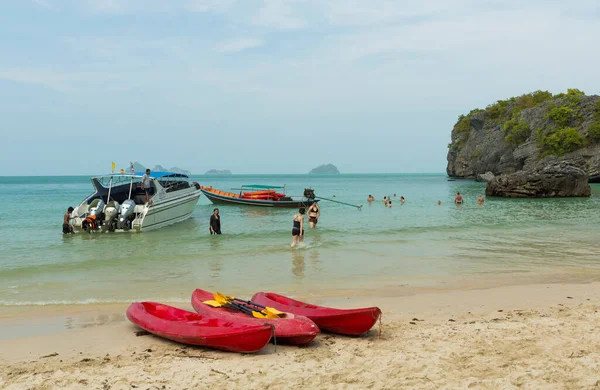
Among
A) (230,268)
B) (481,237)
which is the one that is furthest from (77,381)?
(481,237)

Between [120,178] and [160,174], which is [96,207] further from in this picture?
[160,174]

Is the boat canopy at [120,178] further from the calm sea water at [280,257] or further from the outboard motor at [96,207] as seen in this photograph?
the calm sea water at [280,257]

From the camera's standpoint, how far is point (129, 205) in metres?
20.7

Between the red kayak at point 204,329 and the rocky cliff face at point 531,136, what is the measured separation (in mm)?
64223

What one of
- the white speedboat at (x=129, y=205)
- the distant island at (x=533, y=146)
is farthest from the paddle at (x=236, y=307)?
the distant island at (x=533, y=146)

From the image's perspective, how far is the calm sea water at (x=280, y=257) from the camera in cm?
1107

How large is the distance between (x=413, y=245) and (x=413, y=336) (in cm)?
1086

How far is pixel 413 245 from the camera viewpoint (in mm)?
17422

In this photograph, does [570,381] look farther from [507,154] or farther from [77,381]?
[507,154]

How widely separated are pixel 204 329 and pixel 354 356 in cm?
197

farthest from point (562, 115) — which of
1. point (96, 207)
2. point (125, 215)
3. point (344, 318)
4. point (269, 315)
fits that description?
point (269, 315)

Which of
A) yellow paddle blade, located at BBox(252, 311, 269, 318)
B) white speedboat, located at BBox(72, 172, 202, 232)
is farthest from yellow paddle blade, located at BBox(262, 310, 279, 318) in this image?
white speedboat, located at BBox(72, 172, 202, 232)

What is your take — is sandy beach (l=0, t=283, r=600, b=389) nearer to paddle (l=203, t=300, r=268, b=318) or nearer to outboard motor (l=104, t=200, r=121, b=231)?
paddle (l=203, t=300, r=268, b=318)

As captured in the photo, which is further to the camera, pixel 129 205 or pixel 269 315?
pixel 129 205
